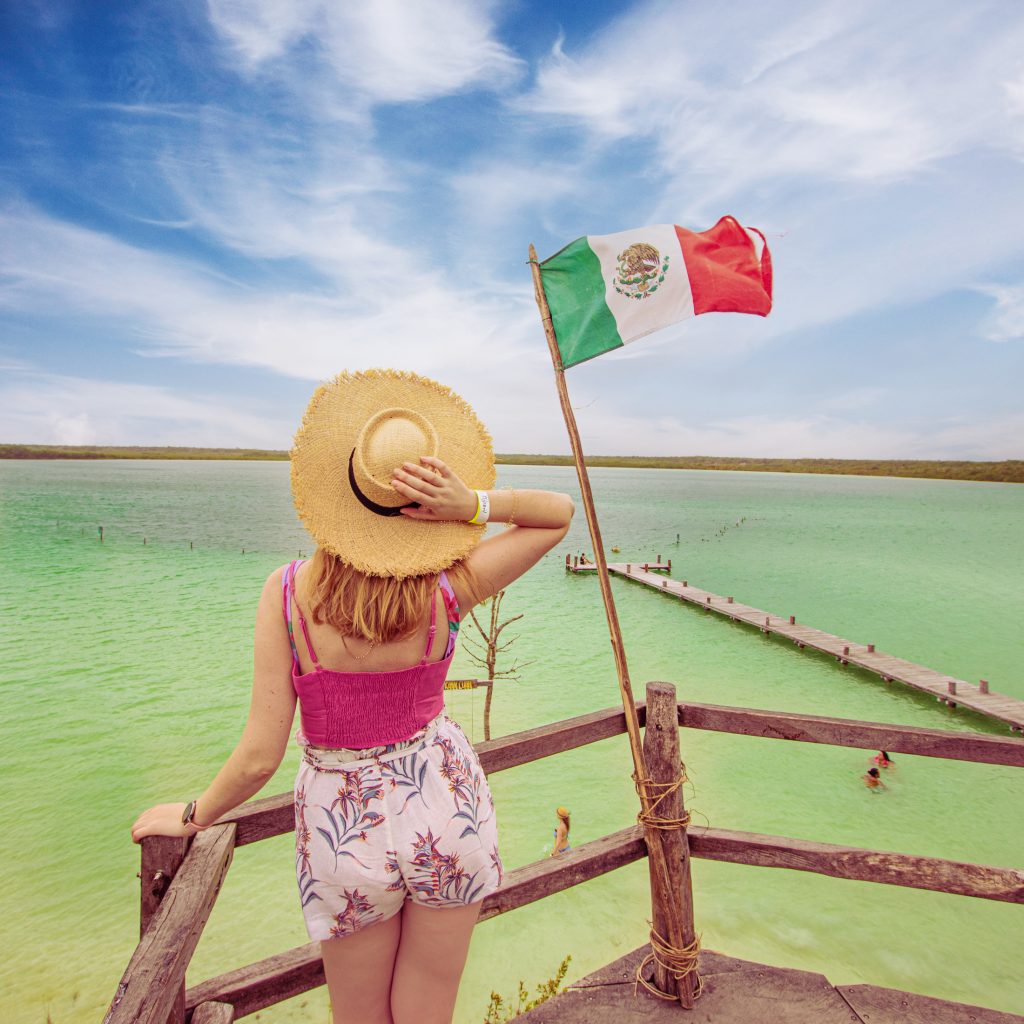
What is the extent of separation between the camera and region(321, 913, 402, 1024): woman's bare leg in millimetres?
1594

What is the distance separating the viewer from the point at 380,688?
62.7 inches

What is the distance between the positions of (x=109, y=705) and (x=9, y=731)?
7.69ft

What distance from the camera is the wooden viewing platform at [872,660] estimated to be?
16.3 metres

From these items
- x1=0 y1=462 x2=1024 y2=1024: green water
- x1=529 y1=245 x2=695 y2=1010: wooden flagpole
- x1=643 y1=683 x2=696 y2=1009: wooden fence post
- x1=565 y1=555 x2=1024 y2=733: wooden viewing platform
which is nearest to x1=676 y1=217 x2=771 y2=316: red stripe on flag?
x1=529 y1=245 x2=695 y2=1010: wooden flagpole

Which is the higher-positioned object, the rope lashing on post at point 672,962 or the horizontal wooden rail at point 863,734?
the horizontal wooden rail at point 863,734

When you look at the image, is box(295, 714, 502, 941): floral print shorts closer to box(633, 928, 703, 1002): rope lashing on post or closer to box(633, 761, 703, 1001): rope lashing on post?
box(633, 761, 703, 1001): rope lashing on post

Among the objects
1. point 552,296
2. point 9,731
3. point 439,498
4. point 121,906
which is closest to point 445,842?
point 439,498

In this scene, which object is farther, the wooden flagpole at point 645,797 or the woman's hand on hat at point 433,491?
the wooden flagpole at point 645,797

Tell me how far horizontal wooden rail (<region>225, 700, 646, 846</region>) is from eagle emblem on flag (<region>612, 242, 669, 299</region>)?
2154 millimetres

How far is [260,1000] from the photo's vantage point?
7.10 feet

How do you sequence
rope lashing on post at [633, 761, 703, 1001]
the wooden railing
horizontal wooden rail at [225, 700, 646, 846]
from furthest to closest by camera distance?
rope lashing on post at [633, 761, 703, 1001]
horizontal wooden rail at [225, 700, 646, 846]
the wooden railing

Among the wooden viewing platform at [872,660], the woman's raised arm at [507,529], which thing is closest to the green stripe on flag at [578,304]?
the woman's raised arm at [507,529]

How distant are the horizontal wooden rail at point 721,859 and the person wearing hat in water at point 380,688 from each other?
80 cm

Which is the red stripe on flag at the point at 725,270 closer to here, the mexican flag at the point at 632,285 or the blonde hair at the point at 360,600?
the mexican flag at the point at 632,285
